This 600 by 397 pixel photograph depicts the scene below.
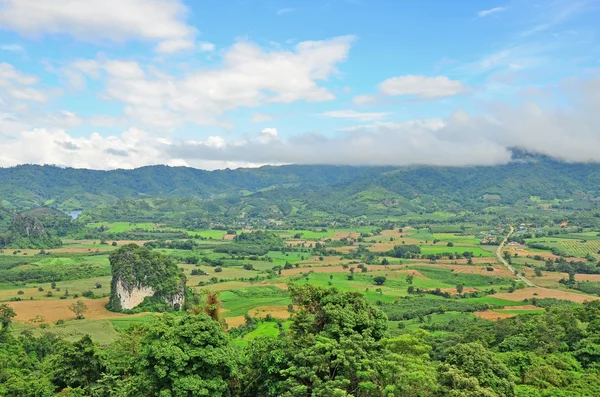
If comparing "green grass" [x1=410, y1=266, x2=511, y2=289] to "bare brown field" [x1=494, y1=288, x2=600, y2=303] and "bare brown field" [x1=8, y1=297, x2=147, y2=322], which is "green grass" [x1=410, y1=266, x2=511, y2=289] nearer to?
"bare brown field" [x1=494, y1=288, x2=600, y2=303]

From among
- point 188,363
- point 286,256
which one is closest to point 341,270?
point 286,256

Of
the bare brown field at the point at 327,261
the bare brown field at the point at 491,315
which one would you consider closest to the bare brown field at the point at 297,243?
the bare brown field at the point at 327,261

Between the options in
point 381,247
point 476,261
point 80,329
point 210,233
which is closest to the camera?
point 80,329

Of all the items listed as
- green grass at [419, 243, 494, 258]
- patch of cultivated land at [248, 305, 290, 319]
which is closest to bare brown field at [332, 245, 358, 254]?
green grass at [419, 243, 494, 258]

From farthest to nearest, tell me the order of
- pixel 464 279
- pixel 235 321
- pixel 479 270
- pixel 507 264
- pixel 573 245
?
pixel 573 245 < pixel 507 264 < pixel 479 270 < pixel 464 279 < pixel 235 321

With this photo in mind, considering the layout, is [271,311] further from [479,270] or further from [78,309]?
[479,270]

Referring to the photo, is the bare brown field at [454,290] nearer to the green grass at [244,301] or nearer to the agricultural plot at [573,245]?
the green grass at [244,301]

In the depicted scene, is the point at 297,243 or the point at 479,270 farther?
the point at 297,243
